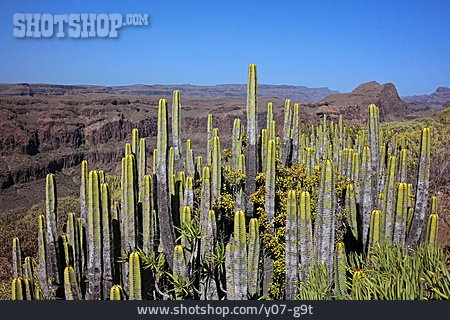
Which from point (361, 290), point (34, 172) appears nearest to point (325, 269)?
point (361, 290)

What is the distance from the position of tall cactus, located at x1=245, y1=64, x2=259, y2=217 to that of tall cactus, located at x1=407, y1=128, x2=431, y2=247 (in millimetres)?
3494

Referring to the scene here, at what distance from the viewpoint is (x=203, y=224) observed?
9.04m

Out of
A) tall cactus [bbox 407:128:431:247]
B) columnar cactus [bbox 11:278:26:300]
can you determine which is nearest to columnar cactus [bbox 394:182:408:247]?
tall cactus [bbox 407:128:431:247]

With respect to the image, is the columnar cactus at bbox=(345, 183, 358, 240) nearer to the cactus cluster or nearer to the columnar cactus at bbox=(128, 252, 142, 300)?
the cactus cluster

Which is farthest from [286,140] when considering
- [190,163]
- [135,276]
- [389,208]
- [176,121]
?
[135,276]

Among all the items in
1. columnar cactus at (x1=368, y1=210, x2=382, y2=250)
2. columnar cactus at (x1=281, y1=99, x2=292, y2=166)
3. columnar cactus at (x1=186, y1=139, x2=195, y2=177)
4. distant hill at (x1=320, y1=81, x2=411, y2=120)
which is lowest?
columnar cactus at (x1=368, y1=210, x2=382, y2=250)

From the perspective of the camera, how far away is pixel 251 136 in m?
9.68

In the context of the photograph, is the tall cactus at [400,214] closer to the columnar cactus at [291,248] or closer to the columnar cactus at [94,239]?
the columnar cactus at [291,248]

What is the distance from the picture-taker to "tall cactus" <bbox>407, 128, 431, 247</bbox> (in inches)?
348

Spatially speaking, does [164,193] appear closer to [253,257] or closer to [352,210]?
[253,257]

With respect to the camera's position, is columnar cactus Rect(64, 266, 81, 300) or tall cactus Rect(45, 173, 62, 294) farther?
tall cactus Rect(45, 173, 62, 294)

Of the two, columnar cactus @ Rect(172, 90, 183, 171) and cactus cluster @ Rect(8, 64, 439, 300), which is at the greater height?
columnar cactus @ Rect(172, 90, 183, 171)

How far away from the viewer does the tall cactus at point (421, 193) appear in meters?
8.85

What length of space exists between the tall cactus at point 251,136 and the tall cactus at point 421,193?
11.5ft
